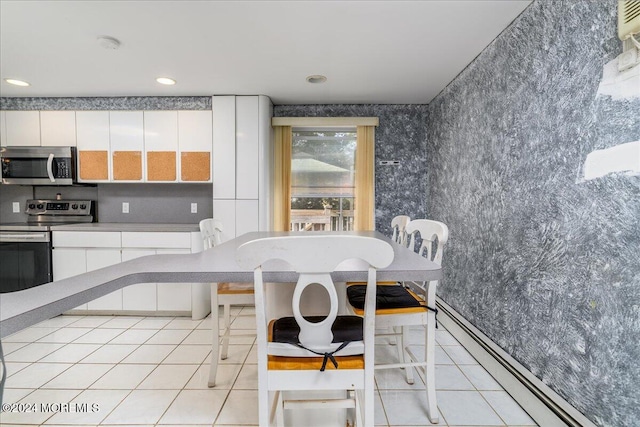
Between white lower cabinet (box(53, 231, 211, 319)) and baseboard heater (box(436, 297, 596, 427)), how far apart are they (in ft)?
8.21

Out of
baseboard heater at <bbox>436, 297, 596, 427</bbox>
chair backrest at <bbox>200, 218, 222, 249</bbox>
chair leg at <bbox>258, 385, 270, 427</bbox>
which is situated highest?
chair backrest at <bbox>200, 218, 222, 249</bbox>

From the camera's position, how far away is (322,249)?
0.96 m

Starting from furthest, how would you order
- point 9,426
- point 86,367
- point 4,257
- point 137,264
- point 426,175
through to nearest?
1. point 426,175
2. point 4,257
3. point 86,367
4. point 9,426
5. point 137,264

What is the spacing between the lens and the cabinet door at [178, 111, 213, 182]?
3363 millimetres

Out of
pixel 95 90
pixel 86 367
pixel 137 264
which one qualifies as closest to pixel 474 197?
pixel 137 264

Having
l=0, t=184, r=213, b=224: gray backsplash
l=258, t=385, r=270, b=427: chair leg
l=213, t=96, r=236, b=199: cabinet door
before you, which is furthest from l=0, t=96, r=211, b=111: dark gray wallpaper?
l=258, t=385, r=270, b=427: chair leg

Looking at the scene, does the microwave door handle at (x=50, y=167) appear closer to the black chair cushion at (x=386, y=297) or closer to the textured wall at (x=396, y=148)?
the textured wall at (x=396, y=148)

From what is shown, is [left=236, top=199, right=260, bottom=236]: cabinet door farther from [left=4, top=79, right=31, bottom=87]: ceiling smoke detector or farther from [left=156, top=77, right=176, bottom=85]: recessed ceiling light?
[left=4, top=79, right=31, bottom=87]: ceiling smoke detector

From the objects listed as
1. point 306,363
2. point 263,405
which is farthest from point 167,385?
point 306,363

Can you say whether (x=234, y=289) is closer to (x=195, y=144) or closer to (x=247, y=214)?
(x=247, y=214)

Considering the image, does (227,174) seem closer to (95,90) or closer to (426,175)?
(95,90)

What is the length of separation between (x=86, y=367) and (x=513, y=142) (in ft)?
10.9

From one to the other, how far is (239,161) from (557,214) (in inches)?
111

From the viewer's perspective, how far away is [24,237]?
2.98 metres
